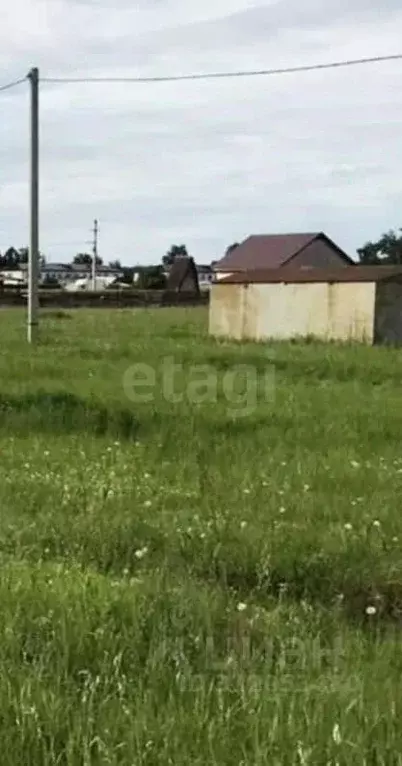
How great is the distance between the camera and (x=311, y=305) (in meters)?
24.3

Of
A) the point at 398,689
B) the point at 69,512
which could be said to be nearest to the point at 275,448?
the point at 69,512

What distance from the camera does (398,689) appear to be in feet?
11.5

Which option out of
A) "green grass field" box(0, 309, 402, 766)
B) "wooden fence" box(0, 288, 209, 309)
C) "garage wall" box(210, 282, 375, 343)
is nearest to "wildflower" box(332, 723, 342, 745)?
"green grass field" box(0, 309, 402, 766)

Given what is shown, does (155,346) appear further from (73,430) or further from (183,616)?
(183,616)

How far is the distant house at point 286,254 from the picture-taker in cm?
7250

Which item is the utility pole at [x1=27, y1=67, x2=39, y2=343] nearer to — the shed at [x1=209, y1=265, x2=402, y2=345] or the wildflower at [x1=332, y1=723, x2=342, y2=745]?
the shed at [x1=209, y1=265, x2=402, y2=345]

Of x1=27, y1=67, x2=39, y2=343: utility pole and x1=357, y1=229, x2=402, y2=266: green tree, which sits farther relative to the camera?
x1=357, y1=229, x2=402, y2=266: green tree

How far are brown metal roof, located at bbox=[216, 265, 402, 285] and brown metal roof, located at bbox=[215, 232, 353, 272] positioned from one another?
1767 inches

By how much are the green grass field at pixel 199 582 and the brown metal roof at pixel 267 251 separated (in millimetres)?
62222

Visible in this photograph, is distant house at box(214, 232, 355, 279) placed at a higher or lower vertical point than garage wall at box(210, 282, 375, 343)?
higher

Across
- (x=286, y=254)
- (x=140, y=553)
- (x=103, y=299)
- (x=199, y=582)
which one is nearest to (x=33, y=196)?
(x=140, y=553)

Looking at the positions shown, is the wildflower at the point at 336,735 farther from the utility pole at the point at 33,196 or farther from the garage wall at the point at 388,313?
the garage wall at the point at 388,313

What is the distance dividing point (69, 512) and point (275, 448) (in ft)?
9.22

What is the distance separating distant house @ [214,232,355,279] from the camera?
72.5 meters
